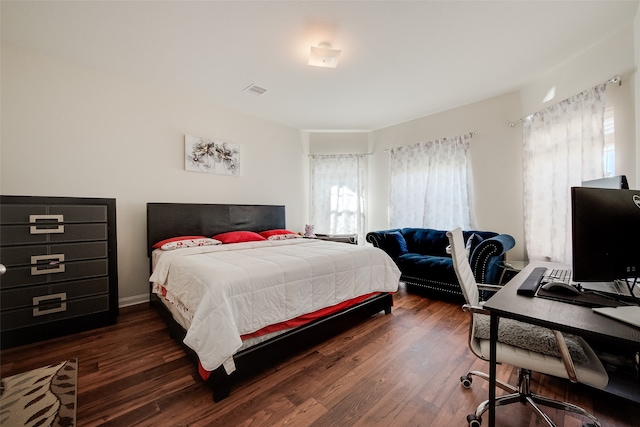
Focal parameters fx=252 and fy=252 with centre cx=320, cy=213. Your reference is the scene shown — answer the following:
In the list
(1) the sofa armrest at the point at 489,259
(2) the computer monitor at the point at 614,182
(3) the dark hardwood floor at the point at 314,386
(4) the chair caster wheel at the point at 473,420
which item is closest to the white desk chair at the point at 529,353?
(4) the chair caster wheel at the point at 473,420

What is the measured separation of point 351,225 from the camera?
5.01 m

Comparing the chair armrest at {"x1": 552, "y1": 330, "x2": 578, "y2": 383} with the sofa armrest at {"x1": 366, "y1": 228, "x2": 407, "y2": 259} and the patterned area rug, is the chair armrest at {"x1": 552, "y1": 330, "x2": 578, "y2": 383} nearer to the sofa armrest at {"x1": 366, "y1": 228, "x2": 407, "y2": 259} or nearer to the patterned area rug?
the patterned area rug

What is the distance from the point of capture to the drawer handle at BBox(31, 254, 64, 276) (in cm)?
216

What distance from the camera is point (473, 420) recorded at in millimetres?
1303

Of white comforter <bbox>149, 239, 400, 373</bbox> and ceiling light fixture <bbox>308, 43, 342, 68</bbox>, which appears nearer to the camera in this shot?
white comforter <bbox>149, 239, 400, 373</bbox>

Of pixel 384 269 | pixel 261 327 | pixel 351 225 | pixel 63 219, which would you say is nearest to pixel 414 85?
pixel 384 269

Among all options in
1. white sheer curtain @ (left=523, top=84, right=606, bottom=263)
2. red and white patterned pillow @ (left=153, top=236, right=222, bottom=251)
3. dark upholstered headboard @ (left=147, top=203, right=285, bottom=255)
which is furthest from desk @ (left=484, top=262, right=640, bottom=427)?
dark upholstered headboard @ (left=147, top=203, right=285, bottom=255)

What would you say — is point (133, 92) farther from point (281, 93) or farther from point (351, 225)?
point (351, 225)

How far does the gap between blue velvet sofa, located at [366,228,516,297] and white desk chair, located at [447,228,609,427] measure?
149 cm

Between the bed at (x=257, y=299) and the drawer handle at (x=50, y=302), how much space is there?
0.72 m

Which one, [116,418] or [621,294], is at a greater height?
[621,294]

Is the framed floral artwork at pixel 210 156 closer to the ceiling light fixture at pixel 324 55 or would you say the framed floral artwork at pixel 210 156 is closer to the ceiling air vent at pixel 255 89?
the ceiling air vent at pixel 255 89

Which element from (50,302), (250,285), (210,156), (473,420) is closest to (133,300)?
(50,302)

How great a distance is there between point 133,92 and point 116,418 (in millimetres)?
3296
